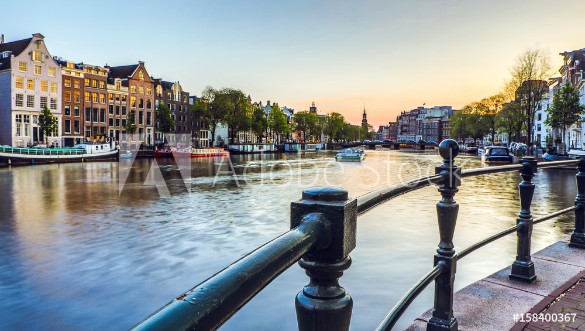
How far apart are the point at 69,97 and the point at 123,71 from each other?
16.3 m

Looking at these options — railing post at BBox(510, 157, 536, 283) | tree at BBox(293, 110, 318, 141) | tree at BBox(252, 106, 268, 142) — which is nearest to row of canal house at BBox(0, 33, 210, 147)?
tree at BBox(252, 106, 268, 142)

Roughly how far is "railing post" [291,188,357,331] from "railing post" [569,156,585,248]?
5.26 m

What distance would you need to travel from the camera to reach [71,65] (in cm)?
6656

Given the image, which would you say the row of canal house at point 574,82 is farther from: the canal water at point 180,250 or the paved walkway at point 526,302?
the paved walkway at point 526,302

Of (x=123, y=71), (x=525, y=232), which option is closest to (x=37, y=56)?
(x=123, y=71)

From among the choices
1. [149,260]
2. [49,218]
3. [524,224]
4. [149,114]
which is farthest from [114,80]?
[524,224]

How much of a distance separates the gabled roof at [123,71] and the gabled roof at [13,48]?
19.2 metres

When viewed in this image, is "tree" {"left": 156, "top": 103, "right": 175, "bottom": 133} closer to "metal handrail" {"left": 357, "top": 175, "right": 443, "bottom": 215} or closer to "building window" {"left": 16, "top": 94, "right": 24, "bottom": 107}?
"building window" {"left": 16, "top": 94, "right": 24, "bottom": 107}

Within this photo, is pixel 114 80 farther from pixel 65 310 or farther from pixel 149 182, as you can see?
pixel 65 310

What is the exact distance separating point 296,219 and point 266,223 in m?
14.6

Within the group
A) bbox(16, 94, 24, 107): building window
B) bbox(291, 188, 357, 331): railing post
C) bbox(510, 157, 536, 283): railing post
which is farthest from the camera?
bbox(16, 94, 24, 107): building window

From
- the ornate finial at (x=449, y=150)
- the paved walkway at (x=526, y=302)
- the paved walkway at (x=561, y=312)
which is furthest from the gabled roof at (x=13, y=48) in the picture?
the paved walkway at (x=561, y=312)

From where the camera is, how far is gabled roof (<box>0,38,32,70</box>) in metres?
58.8

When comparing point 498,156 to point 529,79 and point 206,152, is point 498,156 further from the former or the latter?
point 206,152
